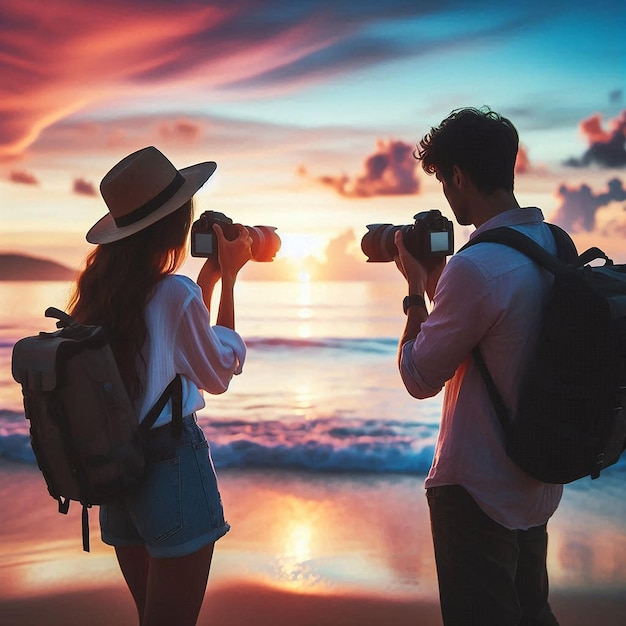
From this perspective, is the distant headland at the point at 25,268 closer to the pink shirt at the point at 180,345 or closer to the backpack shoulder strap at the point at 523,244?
the pink shirt at the point at 180,345

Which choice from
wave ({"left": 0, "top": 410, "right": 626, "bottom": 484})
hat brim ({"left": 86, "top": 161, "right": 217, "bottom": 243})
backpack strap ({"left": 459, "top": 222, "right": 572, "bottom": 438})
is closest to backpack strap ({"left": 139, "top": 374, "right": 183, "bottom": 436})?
hat brim ({"left": 86, "top": 161, "right": 217, "bottom": 243})

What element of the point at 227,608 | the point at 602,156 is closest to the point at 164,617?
the point at 227,608

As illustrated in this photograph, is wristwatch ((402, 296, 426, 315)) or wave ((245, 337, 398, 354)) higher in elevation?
wristwatch ((402, 296, 426, 315))

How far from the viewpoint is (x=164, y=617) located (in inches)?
58.6

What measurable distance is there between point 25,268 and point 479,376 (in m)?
11.8

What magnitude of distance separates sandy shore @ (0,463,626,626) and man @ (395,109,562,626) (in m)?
1.46

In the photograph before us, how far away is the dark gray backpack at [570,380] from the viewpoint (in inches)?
50.9

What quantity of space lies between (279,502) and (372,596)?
1.77 m

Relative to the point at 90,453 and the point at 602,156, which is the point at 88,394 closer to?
the point at 90,453

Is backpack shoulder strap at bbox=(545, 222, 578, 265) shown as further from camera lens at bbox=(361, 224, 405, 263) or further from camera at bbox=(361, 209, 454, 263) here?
camera lens at bbox=(361, 224, 405, 263)

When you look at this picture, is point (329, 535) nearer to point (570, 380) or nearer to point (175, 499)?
point (175, 499)

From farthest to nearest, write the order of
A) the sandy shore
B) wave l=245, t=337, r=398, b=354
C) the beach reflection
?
wave l=245, t=337, r=398, b=354
the beach reflection
the sandy shore

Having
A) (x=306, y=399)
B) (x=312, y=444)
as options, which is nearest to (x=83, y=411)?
(x=312, y=444)

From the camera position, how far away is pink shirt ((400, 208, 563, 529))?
52.7 inches
